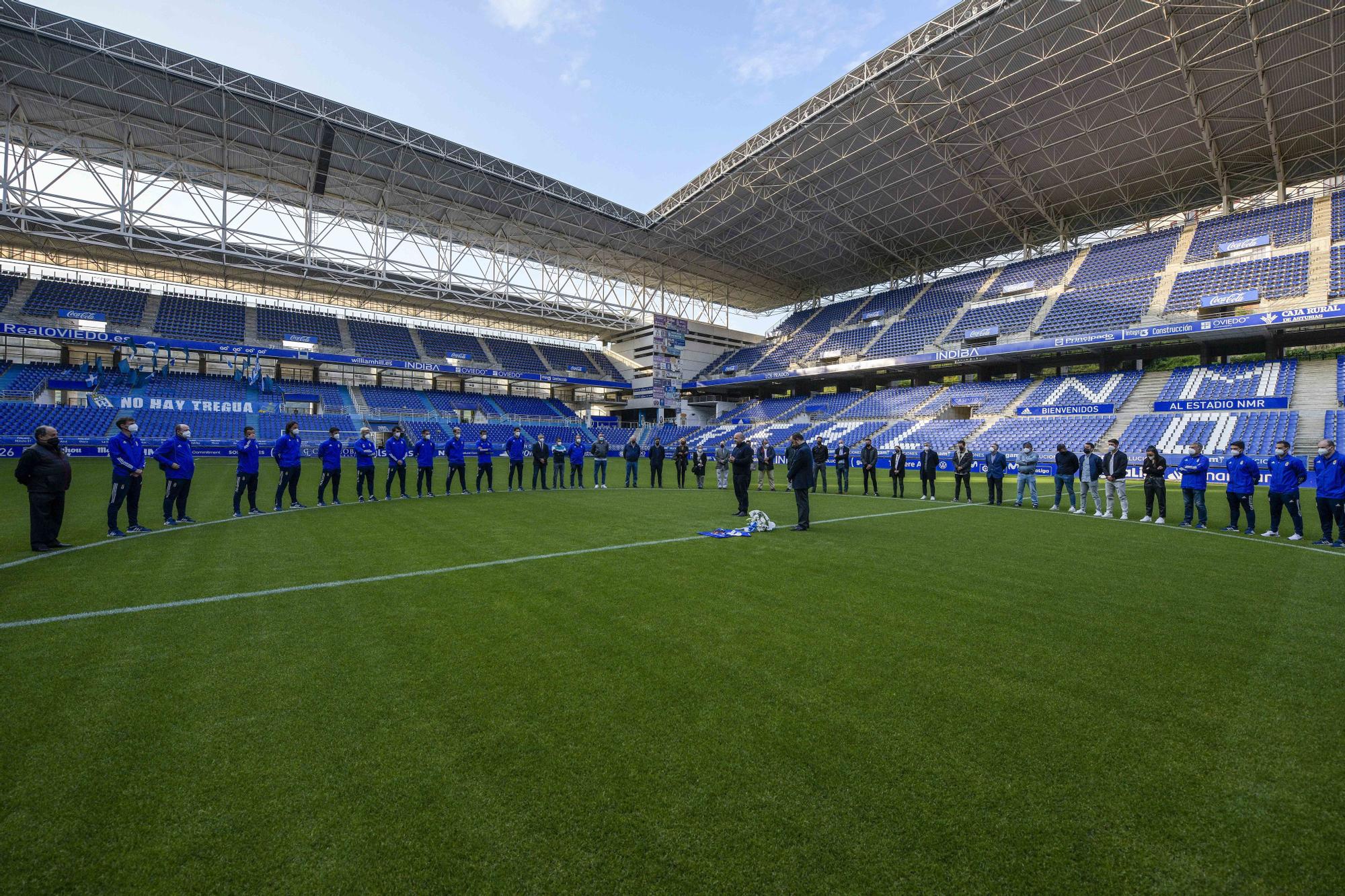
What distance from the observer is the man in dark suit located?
9062 millimetres

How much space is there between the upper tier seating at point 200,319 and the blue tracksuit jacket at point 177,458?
3439 cm

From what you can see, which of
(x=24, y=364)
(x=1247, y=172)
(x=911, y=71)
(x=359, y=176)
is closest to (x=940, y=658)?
(x=911, y=71)

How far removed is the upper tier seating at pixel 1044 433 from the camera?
2553 centimetres

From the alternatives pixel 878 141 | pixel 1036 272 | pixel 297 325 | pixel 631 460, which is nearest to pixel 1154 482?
pixel 631 460

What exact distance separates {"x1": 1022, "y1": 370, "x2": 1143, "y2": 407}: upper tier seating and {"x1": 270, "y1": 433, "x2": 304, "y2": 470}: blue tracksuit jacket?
32.5 meters

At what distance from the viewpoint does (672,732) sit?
114 inches

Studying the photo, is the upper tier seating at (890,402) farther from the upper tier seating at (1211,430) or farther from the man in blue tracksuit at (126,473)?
the man in blue tracksuit at (126,473)

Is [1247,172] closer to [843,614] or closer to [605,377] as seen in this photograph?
[843,614]

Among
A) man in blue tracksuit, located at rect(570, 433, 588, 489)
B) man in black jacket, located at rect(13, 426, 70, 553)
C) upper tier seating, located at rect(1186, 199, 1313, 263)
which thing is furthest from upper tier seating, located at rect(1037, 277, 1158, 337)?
man in black jacket, located at rect(13, 426, 70, 553)

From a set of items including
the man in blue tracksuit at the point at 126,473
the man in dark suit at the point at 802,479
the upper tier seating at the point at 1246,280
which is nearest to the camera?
the man in blue tracksuit at the point at 126,473

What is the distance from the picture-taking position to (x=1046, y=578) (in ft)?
20.4

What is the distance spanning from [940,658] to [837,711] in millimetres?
1220

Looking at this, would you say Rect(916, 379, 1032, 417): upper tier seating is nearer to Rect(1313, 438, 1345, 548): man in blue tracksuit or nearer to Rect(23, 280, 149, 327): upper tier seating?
Rect(1313, 438, 1345, 548): man in blue tracksuit

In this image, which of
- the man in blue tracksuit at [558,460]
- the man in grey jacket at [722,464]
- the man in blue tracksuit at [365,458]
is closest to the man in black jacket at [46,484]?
the man in blue tracksuit at [365,458]
